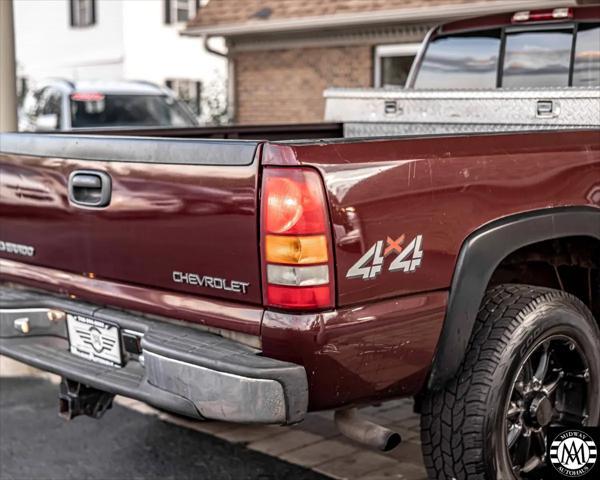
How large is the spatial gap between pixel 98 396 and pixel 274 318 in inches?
50.7

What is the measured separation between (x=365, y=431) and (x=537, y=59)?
2.89m

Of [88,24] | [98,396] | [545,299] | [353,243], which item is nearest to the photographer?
[353,243]

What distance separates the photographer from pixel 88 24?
77.8 feet

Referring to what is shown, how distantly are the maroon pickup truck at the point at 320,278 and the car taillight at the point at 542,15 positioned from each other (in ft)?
5.96

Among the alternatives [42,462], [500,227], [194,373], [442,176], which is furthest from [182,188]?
[42,462]

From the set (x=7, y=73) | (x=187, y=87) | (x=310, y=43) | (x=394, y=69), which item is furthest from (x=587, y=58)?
(x=187, y=87)

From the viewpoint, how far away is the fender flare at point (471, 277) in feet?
10.7

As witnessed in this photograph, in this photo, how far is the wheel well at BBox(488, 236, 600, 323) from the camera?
3752mm

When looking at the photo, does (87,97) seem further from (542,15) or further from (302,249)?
(302,249)

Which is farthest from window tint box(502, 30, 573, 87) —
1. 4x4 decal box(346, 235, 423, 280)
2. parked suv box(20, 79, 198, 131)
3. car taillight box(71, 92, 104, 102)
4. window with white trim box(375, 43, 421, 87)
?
car taillight box(71, 92, 104, 102)

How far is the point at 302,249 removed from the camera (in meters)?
2.96

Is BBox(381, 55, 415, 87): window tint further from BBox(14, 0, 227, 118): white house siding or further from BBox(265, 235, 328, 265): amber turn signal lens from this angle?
BBox(14, 0, 227, 118): white house siding

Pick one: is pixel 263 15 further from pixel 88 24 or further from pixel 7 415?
pixel 88 24

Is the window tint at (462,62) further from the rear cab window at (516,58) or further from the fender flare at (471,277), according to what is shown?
the fender flare at (471,277)
